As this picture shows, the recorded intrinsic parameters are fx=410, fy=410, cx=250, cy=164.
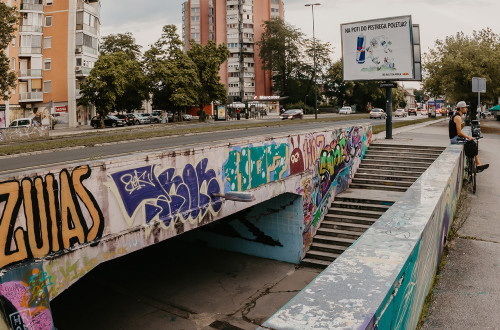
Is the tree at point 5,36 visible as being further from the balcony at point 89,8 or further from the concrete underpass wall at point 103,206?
the concrete underpass wall at point 103,206

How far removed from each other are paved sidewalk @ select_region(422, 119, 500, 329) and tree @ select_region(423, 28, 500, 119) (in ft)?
86.7

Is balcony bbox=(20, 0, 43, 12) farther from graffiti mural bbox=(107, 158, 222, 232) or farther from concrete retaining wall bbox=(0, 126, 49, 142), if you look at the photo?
graffiti mural bbox=(107, 158, 222, 232)

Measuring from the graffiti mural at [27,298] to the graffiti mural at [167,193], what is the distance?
6.72 ft

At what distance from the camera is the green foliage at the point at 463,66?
104ft

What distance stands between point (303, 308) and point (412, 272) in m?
1.63

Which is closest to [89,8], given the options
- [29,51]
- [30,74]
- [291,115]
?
[29,51]

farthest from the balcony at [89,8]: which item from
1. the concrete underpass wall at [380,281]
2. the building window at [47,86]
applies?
the concrete underpass wall at [380,281]

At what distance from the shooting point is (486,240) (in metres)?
7.38

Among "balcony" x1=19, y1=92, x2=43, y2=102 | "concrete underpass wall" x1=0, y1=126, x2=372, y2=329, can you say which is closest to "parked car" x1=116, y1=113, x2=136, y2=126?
"balcony" x1=19, y1=92, x2=43, y2=102

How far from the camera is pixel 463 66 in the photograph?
31.7 m

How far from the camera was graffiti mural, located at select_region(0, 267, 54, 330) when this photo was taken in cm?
555

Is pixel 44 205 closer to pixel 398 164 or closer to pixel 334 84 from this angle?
pixel 398 164

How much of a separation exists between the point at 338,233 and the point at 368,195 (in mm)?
2481

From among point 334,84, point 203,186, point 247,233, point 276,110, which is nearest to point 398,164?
point 247,233
